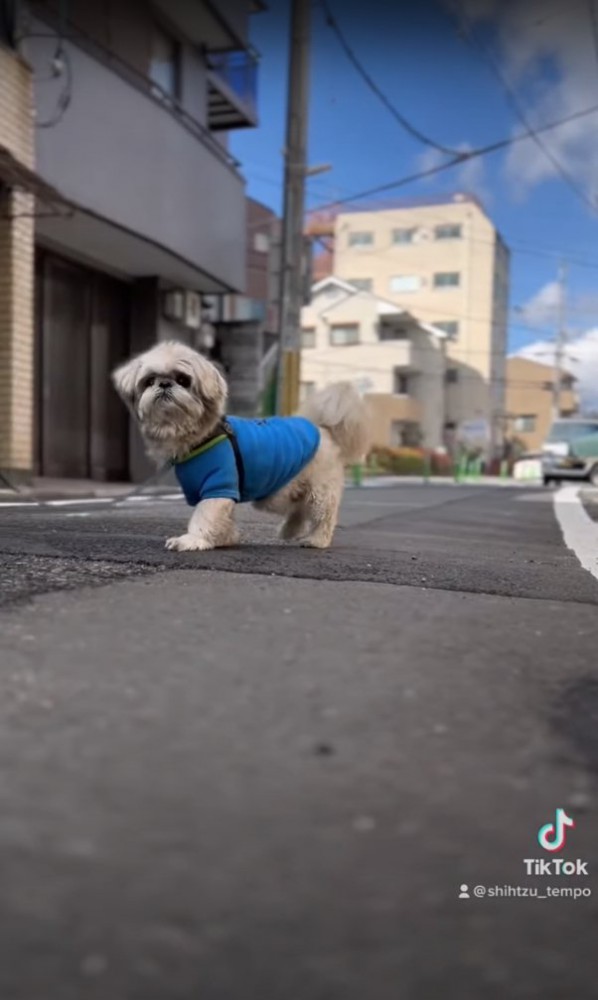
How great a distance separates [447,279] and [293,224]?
34826 millimetres

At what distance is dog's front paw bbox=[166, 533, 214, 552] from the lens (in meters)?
3.29

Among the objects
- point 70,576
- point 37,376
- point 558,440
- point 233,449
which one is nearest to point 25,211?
point 37,376

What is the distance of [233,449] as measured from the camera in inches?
137

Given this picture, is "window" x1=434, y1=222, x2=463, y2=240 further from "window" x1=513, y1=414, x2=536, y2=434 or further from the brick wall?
the brick wall

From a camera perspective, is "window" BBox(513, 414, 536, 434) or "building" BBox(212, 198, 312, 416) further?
"window" BBox(513, 414, 536, 434)

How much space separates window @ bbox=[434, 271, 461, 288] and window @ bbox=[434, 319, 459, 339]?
5.86 feet

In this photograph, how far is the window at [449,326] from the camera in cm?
4422

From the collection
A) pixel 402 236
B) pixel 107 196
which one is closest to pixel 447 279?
pixel 402 236

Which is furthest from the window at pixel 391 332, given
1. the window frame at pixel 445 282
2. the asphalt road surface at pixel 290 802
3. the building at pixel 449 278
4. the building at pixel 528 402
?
the asphalt road surface at pixel 290 802

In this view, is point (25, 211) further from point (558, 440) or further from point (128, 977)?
point (558, 440)

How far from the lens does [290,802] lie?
103 cm

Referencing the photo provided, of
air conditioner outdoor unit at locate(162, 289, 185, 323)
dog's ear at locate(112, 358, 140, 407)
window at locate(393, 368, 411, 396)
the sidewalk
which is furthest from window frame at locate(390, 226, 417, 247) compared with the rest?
dog's ear at locate(112, 358, 140, 407)

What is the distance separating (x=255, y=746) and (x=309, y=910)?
348mm

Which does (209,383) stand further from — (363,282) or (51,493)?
(363,282)
